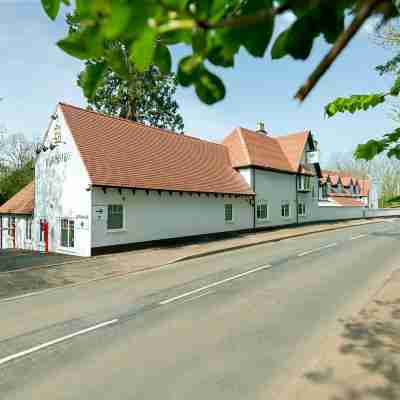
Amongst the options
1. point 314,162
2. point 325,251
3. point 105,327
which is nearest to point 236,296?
point 105,327

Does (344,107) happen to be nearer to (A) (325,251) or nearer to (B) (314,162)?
(A) (325,251)

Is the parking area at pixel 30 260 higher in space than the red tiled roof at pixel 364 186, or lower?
lower

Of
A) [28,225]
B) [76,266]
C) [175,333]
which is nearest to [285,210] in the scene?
[28,225]

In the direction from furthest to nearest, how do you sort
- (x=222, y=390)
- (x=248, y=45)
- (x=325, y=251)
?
(x=325, y=251) < (x=222, y=390) < (x=248, y=45)

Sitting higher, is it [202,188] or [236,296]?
[202,188]

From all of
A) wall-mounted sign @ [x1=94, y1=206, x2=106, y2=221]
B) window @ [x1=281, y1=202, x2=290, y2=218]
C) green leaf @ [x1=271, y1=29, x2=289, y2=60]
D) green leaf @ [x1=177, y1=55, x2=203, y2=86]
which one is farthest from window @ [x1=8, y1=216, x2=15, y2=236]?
green leaf @ [x1=271, y1=29, x2=289, y2=60]

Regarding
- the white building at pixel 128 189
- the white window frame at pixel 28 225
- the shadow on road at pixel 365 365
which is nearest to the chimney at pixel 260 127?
the white building at pixel 128 189

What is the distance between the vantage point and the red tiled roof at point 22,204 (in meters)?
21.1

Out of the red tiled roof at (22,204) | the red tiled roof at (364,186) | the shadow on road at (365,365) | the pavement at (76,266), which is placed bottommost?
the pavement at (76,266)

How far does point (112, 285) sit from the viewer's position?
10109 mm

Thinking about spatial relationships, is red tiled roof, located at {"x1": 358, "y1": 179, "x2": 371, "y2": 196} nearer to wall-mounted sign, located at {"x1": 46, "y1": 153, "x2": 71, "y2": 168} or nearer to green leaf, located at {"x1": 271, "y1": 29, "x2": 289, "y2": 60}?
wall-mounted sign, located at {"x1": 46, "y1": 153, "x2": 71, "y2": 168}

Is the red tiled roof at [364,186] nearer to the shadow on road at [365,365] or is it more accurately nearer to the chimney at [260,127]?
the chimney at [260,127]

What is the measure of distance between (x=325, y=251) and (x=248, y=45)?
1676cm

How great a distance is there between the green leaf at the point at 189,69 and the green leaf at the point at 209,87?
22mm
